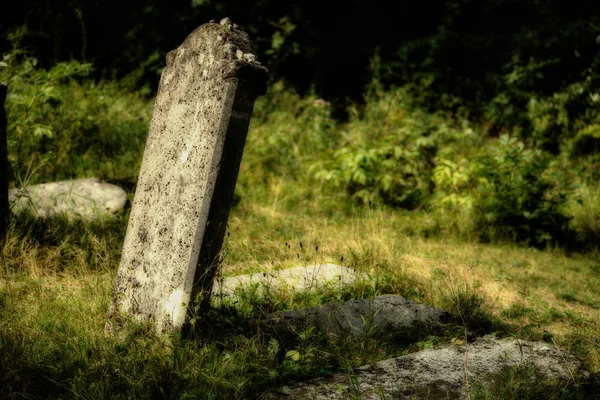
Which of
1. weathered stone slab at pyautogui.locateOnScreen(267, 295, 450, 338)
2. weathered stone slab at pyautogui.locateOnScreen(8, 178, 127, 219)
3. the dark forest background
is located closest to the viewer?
weathered stone slab at pyautogui.locateOnScreen(267, 295, 450, 338)

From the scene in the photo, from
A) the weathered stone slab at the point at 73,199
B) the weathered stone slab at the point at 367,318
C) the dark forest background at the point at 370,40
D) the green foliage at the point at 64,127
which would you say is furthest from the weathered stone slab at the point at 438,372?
the dark forest background at the point at 370,40

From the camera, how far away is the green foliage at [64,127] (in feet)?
16.8

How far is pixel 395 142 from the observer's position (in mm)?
6820

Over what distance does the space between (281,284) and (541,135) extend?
6430mm

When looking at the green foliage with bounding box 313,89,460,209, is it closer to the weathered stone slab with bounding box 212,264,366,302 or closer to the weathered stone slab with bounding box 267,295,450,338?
the weathered stone slab with bounding box 212,264,366,302

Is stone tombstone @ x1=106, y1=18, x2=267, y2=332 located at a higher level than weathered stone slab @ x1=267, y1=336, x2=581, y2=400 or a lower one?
higher

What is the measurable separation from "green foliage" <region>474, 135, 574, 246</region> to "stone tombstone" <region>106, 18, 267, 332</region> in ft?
11.7

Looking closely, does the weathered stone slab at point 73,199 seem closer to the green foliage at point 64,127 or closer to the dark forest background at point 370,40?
the green foliage at point 64,127

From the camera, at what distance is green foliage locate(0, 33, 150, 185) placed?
5135 millimetres

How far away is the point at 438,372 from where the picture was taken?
99.6 inches

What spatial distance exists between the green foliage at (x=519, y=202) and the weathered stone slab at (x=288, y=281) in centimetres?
219

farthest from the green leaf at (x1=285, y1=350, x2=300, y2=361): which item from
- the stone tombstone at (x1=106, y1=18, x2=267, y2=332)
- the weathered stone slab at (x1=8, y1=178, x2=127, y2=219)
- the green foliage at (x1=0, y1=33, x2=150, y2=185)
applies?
the green foliage at (x1=0, y1=33, x2=150, y2=185)

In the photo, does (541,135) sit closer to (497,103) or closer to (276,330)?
(497,103)

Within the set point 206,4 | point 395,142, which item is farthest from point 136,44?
point 395,142
